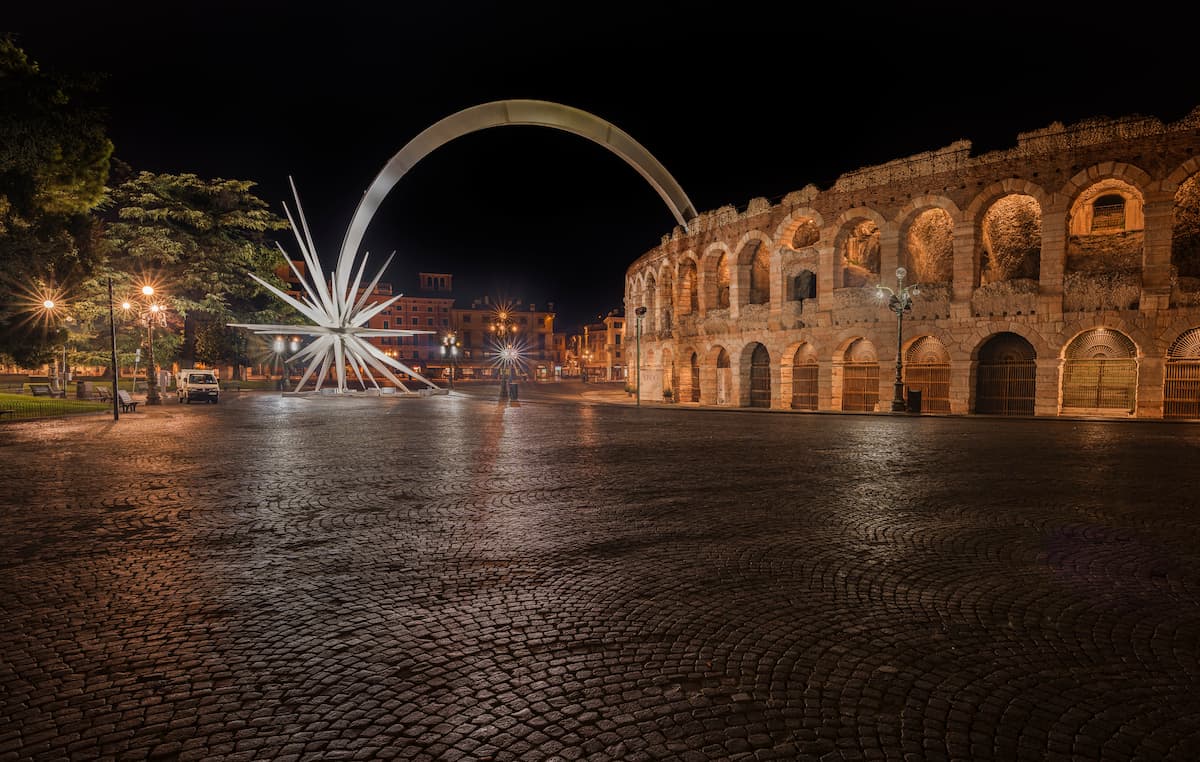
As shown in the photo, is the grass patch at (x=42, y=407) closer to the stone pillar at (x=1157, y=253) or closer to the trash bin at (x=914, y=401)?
the trash bin at (x=914, y=401)

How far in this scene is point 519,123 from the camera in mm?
53562

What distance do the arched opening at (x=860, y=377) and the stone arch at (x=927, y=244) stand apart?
13.1 ft

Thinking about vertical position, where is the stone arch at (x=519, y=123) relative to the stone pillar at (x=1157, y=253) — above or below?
above

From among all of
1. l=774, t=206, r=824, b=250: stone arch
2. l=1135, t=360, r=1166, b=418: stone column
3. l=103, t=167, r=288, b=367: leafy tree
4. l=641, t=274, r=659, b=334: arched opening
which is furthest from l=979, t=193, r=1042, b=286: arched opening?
l=103, t=167, r=288, b=367: leafy tree

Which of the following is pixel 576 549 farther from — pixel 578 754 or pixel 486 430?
pixel 486 430

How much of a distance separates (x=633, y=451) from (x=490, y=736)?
1080 centimetres

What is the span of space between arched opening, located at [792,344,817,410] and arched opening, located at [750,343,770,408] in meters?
1.93

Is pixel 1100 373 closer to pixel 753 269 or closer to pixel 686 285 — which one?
pixel 753 269

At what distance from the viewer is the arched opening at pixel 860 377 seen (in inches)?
1126

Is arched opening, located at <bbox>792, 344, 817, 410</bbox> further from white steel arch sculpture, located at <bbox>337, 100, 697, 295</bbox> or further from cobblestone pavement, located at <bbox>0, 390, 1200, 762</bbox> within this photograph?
cobblestone pavement, located at <bbox>0, 390, 1200, 762</bbox>

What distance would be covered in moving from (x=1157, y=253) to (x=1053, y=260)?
3095 mm

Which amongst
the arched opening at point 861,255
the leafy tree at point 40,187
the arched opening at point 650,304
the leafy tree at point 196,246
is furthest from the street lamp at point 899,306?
the leafy tree at point 196,246

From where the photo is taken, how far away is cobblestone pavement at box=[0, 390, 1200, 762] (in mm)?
2977

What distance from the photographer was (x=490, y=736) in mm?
2930
